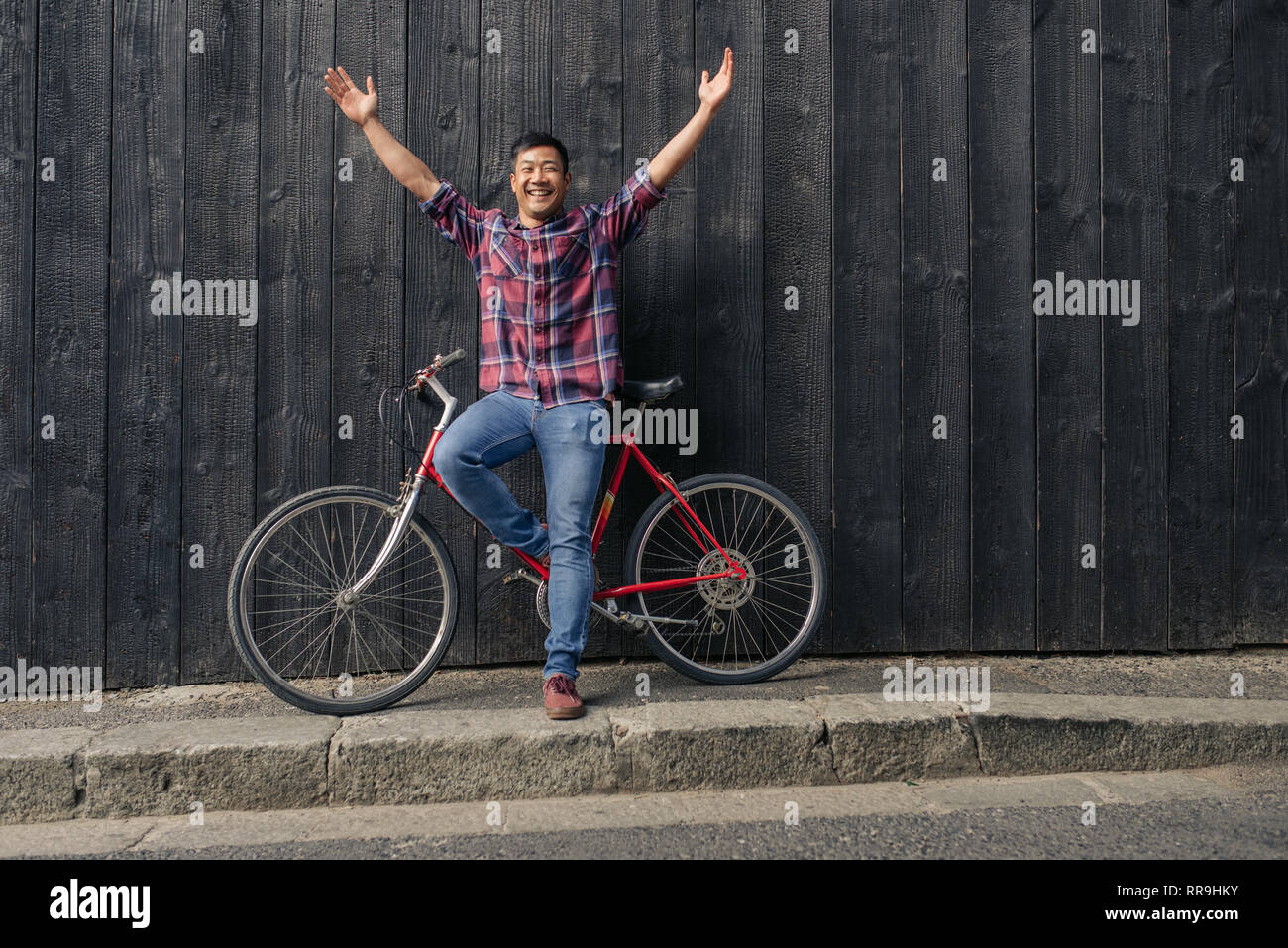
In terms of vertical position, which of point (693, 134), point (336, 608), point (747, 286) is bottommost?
point (336, 608)

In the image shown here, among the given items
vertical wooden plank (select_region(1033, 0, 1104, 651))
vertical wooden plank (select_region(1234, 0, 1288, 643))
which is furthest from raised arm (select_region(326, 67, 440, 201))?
vertical wooden plank (select_region(1234, 0, 1288, 643))

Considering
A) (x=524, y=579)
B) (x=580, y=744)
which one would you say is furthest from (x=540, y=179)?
(x=580, y=744)

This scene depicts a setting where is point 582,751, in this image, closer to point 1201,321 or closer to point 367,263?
point 367,263

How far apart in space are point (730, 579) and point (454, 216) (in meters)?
1.64

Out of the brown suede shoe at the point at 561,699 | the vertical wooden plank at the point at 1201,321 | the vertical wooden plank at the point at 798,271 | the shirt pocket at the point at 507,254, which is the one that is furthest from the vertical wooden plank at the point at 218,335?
the vertical wooden plank at the point at 1201,321

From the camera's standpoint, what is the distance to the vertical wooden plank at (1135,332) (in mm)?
3615

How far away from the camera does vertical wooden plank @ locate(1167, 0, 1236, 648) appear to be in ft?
11.9

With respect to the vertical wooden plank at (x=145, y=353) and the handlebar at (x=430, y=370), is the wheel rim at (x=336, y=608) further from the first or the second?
the handlebar at (x=430, y=370)

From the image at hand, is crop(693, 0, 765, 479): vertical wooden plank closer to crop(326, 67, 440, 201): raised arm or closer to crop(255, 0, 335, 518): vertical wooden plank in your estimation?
crop(326, 67, 440, 201): raised arm

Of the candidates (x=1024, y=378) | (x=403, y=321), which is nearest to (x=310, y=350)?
(x=403, y=321)

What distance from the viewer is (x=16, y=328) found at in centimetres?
326

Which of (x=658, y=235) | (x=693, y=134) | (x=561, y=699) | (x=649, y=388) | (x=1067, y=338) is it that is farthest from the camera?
(x=1067, y=338)

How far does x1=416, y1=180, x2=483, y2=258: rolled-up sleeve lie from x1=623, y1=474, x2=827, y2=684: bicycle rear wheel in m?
1.16

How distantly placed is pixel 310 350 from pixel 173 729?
4.75ft
